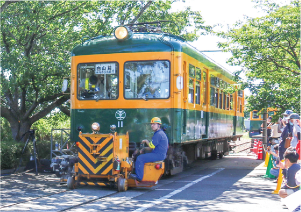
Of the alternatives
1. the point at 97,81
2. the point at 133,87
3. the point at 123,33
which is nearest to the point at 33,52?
the point at 97,81

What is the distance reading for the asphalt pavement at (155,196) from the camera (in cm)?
820

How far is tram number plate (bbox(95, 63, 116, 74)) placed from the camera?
39.1 ft

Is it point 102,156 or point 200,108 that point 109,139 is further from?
point 200,108

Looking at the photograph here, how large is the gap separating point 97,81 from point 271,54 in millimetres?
6730

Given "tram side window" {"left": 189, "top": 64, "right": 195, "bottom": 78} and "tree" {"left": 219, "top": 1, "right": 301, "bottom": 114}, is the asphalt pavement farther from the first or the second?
"tree" {"left": 219, "top": 1, "right": 301, "bottom": 114}

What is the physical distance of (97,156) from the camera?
10312 millimetres

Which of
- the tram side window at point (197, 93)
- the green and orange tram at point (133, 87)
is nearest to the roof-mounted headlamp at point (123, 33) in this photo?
the green and orange tram at point (133, 87)

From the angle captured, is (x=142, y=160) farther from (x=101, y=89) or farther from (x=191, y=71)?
(x=191, y=71)

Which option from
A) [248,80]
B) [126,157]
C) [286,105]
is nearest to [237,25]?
[248,80]

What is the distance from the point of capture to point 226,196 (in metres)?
9.53

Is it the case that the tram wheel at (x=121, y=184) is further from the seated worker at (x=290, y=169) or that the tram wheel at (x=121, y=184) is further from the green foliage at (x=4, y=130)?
the green foliage at (x=4, y=130)

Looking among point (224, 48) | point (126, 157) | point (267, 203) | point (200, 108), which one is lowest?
point (267, 203)

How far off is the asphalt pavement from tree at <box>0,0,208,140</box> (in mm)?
3508

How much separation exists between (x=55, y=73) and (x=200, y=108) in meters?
4.73
